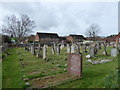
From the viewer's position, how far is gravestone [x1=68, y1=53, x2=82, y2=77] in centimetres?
627

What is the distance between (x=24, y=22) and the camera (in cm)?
4719

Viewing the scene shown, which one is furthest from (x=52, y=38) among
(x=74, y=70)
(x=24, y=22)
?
(x=74, y=70)

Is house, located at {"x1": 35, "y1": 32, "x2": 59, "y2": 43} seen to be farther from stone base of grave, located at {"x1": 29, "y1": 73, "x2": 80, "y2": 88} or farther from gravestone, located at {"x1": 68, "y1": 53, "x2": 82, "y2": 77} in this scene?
stone base of grave, located at {"x1": 29, "y1": 73, "x2": 80, "y2": 88}

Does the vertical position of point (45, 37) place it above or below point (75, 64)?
above

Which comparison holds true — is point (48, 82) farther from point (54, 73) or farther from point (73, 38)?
point (73, 38)

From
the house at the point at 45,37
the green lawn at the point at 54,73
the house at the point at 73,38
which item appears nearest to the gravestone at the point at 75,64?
the green lawn at the point at 54,73

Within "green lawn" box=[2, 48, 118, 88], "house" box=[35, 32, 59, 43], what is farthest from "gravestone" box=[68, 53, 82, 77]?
"house" box=[35, 32, 59, 43]

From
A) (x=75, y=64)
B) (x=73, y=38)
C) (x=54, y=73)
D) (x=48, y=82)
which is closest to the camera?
(x=48, y=82)

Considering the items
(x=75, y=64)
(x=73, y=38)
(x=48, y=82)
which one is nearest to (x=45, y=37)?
(x=73, y=38)

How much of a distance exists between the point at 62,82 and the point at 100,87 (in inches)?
71.4

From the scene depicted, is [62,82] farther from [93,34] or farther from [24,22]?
[93,34]

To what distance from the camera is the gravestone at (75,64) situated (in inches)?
247

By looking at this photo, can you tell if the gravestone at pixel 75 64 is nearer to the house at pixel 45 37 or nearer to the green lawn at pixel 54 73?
the green lawn at pixel 54 73

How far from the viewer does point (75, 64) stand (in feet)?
21.7
